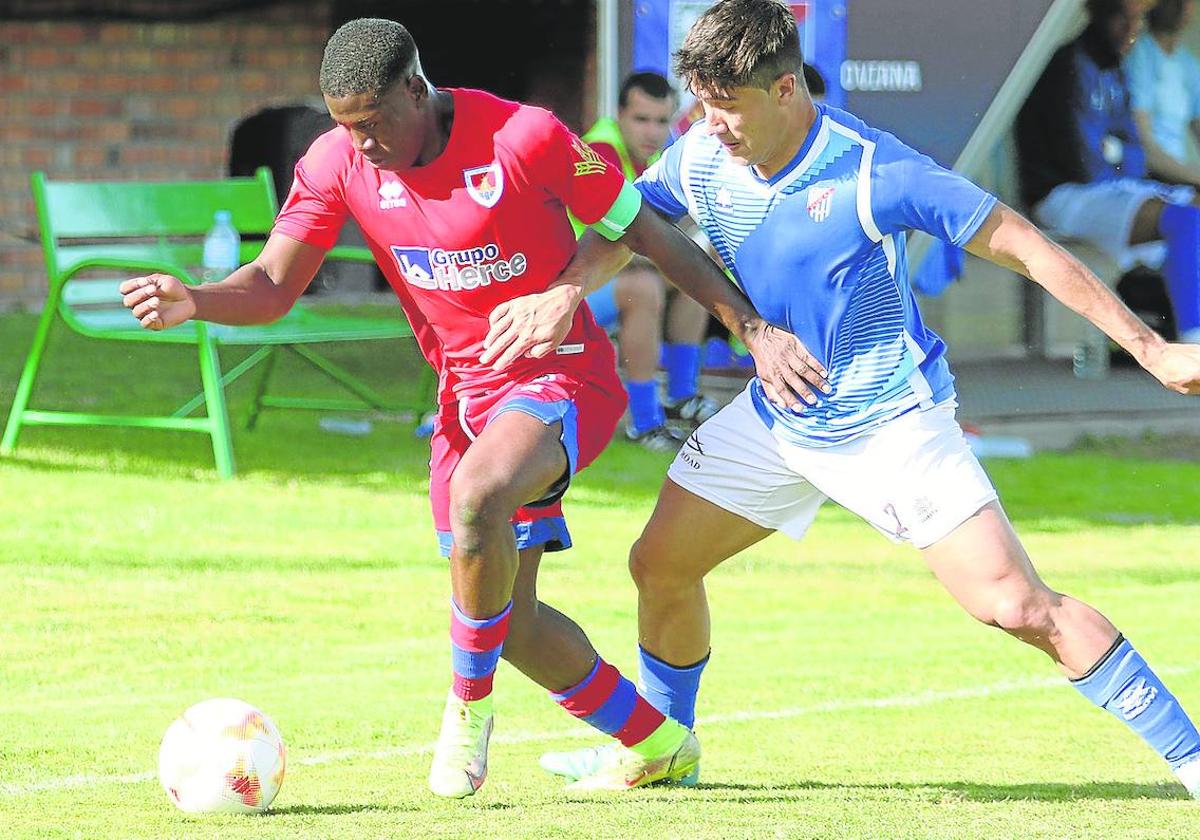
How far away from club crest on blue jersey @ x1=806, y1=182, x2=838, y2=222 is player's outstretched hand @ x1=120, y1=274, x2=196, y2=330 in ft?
5.13

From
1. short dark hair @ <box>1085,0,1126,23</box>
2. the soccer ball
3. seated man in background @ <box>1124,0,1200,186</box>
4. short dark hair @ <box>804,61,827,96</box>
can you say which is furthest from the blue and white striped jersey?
seated man in background @ <box>1124,0,1200,186</box>

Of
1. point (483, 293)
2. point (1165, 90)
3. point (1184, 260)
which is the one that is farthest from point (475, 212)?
point (1165, 90)

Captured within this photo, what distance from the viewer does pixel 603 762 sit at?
525cm

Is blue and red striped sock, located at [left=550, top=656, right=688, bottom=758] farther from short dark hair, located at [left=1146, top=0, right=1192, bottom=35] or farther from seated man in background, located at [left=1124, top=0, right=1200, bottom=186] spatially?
short dark hair, located at [left=1146, top=0, right=1192, bottom=35]

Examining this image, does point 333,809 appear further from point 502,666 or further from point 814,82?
point 814,82

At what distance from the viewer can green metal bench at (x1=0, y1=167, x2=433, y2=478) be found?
979cm

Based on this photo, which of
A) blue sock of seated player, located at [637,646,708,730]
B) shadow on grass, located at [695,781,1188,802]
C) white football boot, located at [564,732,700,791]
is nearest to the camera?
shadow on grass, located at [695,781,1188,802]

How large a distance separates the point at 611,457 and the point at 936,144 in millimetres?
2881

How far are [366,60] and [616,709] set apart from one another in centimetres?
175

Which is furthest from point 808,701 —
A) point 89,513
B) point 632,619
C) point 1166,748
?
point 89,513

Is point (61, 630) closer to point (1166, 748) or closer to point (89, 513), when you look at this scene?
point (89, 513)

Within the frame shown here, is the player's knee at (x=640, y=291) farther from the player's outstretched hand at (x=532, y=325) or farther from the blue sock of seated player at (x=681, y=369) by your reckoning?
the player's outstretched hand at (x=532, y=325)

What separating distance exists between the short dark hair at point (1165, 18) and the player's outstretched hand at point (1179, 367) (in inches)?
376

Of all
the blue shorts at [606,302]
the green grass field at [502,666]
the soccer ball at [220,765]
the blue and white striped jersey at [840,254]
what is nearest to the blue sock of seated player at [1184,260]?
the green grass field at [502,666]
